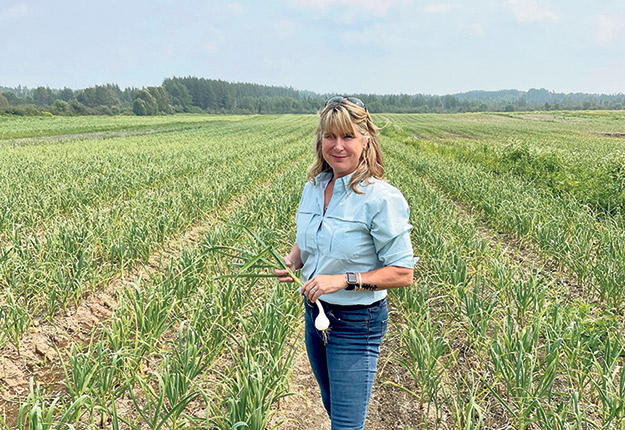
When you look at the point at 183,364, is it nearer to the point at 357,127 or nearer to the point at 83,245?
the point at 357,127

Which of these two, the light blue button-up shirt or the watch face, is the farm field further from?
the watch face

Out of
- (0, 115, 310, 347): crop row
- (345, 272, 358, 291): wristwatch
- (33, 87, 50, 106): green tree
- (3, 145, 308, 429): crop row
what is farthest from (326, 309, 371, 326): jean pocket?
(33, 87, 50, 106): green tree

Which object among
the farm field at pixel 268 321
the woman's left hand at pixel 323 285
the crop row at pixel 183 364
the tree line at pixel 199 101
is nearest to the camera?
the woman's left hand at pixel 323 285

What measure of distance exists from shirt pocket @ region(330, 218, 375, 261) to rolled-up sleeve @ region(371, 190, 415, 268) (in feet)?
0.13

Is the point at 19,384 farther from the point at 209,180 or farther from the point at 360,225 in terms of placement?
the point at 209,180

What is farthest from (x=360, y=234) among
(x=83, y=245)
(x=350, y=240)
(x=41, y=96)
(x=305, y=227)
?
(x=41, y=96)

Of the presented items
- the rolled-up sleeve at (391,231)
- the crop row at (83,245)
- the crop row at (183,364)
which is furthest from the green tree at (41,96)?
the rolled-up sleeve at (391,231)

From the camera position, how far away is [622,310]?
12.2ft

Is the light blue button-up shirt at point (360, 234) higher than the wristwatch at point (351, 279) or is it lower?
higher

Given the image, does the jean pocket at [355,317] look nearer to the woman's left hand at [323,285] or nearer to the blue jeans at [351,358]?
the blue jeans at [351,358]

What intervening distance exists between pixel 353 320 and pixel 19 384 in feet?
8.55

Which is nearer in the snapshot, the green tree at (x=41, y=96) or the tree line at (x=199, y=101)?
the tree line at (x=199, y=101)

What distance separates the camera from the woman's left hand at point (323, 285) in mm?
1504

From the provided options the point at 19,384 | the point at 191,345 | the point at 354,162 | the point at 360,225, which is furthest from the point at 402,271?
the point at 19,384
